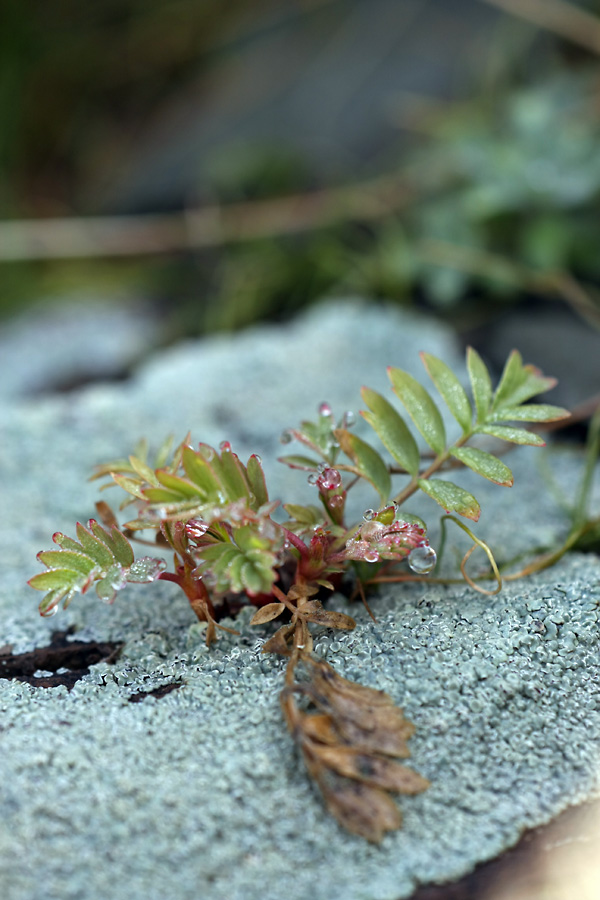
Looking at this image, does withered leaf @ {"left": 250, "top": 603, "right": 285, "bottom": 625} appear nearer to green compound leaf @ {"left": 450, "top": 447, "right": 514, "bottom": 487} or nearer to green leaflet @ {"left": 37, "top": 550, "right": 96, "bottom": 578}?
green leaflet @ {"left": 37, "top": 550, "right": 96, "bottom": 578}

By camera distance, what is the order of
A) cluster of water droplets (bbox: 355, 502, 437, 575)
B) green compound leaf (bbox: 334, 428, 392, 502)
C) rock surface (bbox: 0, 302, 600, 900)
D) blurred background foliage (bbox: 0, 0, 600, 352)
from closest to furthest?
1. rock surface (bbox: 0, 302, 600, 900)
2. cluster of water droplets (bbox: 355, 502, 437, 575)
3. green compound leaf (bbox: 334, 428, 392, 502)
4. blurred background foliage (bbox: 0, 0, 600, 352)

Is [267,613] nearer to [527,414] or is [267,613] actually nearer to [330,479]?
[330,479]

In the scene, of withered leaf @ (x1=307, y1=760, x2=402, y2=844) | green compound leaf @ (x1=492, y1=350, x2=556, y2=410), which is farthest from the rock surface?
green compound leaf @ (x1=492, y1=350, x2=556, y2=410)

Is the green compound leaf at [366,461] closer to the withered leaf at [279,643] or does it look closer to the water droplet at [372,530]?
the water droplet at [372,530]

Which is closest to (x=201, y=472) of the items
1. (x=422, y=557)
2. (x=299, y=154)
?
(x=422, y=557)

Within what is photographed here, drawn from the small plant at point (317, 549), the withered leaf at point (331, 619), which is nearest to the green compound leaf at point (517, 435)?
the small plant at point (317, 549)
